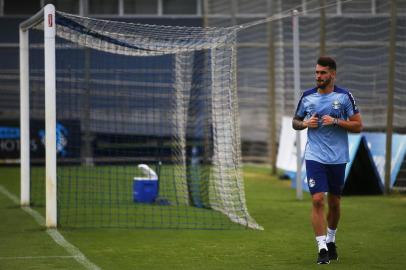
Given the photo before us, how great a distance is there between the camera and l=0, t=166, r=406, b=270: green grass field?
9547 mm

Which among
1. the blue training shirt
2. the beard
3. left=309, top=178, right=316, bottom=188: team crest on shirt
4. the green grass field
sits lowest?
the green grass field

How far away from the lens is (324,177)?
9.70 m

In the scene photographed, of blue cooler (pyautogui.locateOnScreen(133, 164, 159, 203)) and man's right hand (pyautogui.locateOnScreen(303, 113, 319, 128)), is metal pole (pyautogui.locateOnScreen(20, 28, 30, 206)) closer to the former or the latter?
blue cooler (pyautogui.locateOnScreen(133, 164, 159, 203))

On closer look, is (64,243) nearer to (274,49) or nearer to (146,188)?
(146,188)

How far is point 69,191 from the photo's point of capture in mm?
17141

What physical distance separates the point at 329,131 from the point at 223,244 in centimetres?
198

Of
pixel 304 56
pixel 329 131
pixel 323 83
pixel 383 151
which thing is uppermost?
pixel 304 56

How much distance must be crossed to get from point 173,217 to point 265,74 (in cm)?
1347

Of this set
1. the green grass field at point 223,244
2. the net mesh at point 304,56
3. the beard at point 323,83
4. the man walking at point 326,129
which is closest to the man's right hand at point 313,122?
the man walking at point 326,129

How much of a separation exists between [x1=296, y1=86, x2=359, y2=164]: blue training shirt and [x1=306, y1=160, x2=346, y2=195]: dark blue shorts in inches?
2.2

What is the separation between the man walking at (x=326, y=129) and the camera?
9.64 meters

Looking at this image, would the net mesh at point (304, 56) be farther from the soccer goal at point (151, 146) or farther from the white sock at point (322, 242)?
the white sock at point (322, 242)

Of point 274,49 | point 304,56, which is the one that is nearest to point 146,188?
point 274,49

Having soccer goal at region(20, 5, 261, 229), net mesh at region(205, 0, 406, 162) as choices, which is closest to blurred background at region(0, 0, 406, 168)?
net mesh at region(205, 0, 406, 162)
